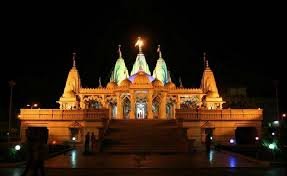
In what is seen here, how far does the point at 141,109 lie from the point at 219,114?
44.8 ft

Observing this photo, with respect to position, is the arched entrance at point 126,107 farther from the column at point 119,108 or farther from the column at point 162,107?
the column at point 162,107

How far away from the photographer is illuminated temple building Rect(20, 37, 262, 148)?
1634 inches

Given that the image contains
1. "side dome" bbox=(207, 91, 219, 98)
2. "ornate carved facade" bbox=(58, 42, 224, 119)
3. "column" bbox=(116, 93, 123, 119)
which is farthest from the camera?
"side dome" bbox=(207, 91, 219, 98)

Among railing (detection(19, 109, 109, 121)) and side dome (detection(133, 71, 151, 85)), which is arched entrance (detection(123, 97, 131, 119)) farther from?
railing (detection(19, 109, 109, 121))

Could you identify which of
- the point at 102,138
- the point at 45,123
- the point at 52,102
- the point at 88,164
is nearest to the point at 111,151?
the point at 102,138

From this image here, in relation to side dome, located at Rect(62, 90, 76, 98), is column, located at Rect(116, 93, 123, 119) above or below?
below

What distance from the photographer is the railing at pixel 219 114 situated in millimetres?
41375

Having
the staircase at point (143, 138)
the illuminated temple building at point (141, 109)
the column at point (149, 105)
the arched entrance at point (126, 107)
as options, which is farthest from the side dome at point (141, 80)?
the staircase at point (143, 138)

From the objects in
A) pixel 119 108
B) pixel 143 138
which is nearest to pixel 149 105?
pixel 119 108

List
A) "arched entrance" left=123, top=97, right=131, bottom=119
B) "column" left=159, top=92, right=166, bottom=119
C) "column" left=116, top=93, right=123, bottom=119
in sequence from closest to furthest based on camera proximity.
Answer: "column" left=116, top=93, right=123, bottom=119, "column" left=159, top=92, right=166, bottom=119, "arched entrance" left=123, top=97, right=131, bottom=119

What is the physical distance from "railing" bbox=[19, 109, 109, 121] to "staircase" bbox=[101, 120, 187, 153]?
181 centimetres

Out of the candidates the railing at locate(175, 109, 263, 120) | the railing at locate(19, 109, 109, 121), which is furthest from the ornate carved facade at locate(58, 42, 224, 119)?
the railing at locate(19, 109, 109, 121)

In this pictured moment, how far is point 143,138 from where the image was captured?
110 ft

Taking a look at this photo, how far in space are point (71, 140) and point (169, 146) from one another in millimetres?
13603
